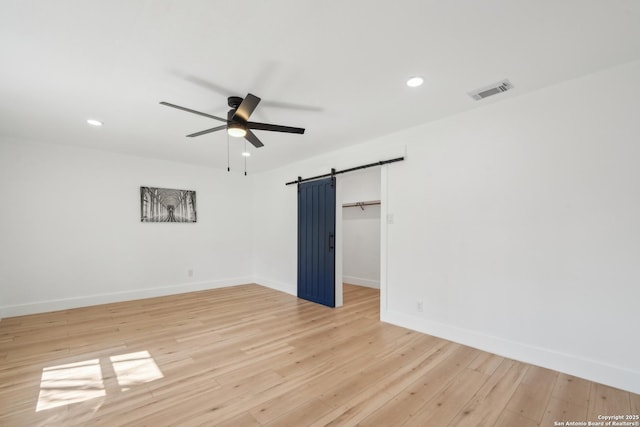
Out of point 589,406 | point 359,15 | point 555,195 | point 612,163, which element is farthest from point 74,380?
point 612,163

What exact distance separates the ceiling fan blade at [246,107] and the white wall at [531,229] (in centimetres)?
214

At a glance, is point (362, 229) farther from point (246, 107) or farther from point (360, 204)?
point (246, 107)

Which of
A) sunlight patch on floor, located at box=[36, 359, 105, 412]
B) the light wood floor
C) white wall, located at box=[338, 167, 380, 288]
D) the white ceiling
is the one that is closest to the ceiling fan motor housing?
the white ceiling

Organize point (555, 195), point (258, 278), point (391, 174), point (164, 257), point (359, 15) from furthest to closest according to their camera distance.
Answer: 1. point (258, 278)
2. point (164, 257)
3. point (391, 174)
4. point (555, 195)
5. point (359, 15)

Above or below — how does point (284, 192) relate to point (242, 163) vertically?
below

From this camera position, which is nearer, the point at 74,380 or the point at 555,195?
the point at 74,380

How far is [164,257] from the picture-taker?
547 centimetres

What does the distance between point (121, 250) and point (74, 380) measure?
3080 millimetres

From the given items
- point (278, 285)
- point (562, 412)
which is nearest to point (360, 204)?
point (278, 285)

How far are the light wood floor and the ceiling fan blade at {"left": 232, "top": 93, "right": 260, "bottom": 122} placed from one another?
93.3 inches

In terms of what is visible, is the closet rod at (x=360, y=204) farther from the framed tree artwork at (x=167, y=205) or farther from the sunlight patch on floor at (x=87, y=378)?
the sunlight patch on floor at (x=87, y=378)

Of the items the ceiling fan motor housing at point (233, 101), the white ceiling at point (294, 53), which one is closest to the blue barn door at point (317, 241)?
the white ceiling at point (294, 53)

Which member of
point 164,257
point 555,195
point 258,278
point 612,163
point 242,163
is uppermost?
point 242,163

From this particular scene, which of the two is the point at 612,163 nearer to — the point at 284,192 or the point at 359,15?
the point at 359,15
